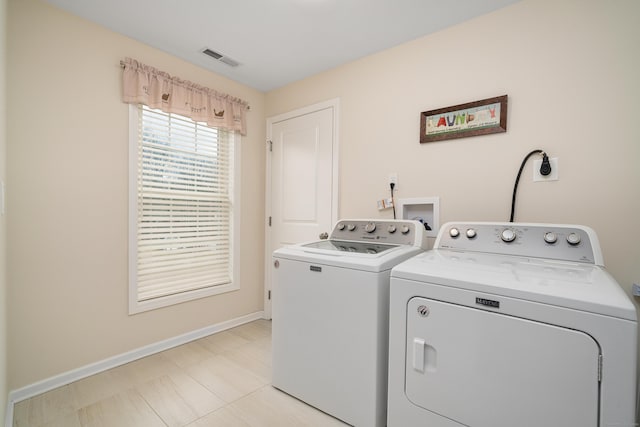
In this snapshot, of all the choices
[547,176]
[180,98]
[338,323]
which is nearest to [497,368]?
[338,323]

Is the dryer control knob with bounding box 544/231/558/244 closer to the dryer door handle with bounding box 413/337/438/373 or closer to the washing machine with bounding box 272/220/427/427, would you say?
the washing machine with bounding box 272/220/427/427

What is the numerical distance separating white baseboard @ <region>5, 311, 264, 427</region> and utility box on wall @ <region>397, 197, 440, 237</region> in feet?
6.45

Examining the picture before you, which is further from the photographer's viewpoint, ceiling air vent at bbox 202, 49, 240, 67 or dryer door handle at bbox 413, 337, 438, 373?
ceiling air vent at bbox 202, 49, 240, 67

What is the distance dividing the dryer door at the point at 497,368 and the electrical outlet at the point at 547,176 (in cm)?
102

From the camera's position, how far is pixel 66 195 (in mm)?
1826

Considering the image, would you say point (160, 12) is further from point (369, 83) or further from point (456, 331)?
point (456, 331)

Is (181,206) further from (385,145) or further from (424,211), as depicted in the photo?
(424,211)

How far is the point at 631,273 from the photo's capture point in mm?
1412

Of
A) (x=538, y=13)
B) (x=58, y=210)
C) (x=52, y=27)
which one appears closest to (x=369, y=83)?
(x=538, y=13)

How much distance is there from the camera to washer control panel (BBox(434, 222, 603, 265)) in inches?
52.2

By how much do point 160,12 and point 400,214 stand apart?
6.94ft

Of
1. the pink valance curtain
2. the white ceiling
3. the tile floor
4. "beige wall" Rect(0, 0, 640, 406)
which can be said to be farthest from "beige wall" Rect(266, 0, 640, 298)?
the tile floor

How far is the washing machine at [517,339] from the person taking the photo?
2.87 feet

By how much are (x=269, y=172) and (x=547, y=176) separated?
2329 millimetres
